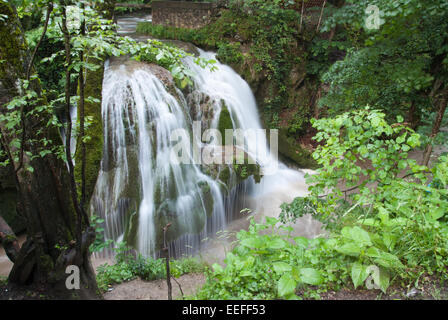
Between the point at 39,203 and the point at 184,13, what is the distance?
35.0ft

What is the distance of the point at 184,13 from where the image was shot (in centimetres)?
1145

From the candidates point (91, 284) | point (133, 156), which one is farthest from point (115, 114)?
point (91, 284)

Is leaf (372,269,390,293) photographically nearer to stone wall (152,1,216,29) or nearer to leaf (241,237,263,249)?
leaf (241,237,263,249)

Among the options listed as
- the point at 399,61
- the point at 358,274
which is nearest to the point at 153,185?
the point at 358,274

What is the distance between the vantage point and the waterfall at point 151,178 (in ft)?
20.9

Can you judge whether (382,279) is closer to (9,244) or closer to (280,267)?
(280,267)

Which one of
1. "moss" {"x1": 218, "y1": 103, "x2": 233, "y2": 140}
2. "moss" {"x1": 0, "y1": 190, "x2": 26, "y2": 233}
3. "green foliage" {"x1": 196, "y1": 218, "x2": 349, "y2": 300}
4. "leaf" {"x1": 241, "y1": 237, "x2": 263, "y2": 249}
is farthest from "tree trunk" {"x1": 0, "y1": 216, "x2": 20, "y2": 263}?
"moss" {"x1": 218, "y1": 103, "x2": 233, "y2": 140}

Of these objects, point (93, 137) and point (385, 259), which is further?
point (93, 137)

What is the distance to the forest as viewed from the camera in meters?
2.29

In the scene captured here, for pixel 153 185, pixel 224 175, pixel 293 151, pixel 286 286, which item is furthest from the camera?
pixel 293 151

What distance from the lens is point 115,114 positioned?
6.87 m

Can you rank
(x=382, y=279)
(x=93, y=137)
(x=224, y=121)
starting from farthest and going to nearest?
(x=224, y=121) → (x=93, y=137) → (x=382, y=279)
